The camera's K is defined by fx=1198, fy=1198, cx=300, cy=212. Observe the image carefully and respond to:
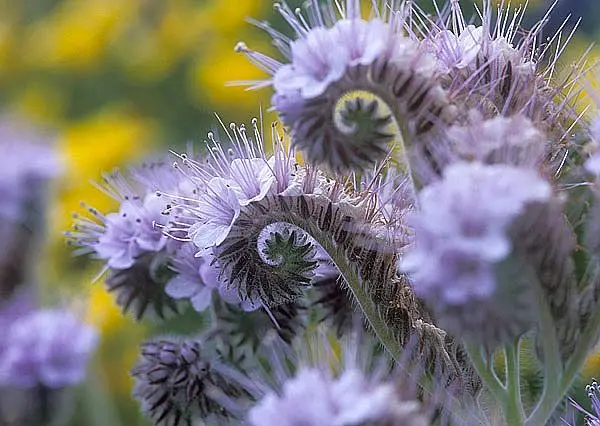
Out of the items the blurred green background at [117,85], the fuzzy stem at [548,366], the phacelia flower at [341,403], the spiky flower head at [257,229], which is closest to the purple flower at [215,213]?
the spiky flower head at [257,229]

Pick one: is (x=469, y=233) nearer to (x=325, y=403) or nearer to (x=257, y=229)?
(x=325, y=403)

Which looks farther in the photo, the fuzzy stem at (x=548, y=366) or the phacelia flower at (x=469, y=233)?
the fuzzy stem at (x=548, y=366)

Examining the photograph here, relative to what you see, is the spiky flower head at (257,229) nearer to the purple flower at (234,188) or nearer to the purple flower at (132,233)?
the purple flower at (234,188)

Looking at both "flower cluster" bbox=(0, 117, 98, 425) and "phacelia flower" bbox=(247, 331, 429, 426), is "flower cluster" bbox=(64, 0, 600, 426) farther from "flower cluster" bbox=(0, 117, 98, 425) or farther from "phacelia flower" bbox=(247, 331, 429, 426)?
"flower cluster" bbox=(0, 117, 98, 425)

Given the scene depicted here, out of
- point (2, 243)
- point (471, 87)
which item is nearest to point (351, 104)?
point (471, 87)

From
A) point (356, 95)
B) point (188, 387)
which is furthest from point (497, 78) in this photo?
point (188, 387)
